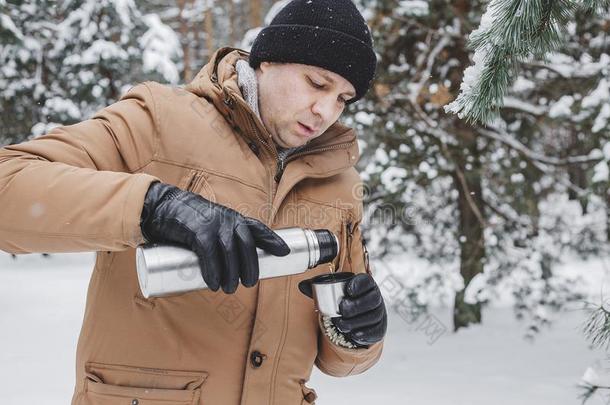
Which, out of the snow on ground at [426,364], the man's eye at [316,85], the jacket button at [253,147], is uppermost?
the man's eye at [316,85]

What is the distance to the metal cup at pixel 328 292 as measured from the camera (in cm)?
173

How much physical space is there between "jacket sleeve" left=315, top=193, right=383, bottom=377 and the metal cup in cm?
26

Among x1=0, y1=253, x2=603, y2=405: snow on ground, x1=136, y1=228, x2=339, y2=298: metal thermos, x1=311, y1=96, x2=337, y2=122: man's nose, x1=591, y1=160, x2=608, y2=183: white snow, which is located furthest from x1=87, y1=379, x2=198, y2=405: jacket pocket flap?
x1=591, y1=160, x2=608, y2=183: white snow

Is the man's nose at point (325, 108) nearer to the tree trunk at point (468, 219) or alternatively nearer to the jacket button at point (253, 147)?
the jacket button at point (253, 147)

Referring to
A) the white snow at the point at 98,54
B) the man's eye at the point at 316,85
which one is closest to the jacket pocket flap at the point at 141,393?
the man's eye at the point at 316,85

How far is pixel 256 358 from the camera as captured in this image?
1.78 metres

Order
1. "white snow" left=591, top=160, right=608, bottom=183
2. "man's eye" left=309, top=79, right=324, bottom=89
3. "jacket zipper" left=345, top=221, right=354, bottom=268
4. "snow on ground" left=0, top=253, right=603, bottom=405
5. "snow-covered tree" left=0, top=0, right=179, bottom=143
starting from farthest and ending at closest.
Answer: "snow-covered tree" left=0, top=0, right=179, bottom=143, "snow on ground" left=0, top=253, right=603, bottom=405, "white snow" left=591, top=160, right=608, bottom=183, "jacket zipper" left=345, top=221, right=354, bottom=268, "man's eye" left=309, top=79, right=324, bottom=89

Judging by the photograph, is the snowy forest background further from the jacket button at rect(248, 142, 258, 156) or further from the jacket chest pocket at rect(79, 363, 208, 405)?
the jacket chest pocket at rect(79, 363, 208, 405)

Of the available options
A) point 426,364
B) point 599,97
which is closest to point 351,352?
point 599,97

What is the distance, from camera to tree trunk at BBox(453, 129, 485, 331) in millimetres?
6578

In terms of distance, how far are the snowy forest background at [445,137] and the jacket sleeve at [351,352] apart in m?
3.71

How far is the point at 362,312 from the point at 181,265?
686 mm

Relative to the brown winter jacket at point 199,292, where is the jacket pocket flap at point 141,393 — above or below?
below

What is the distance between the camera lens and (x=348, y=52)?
2.06 m
